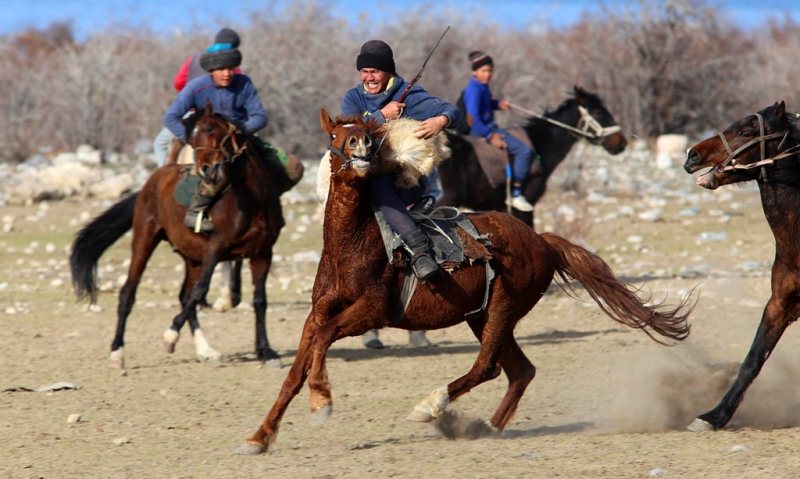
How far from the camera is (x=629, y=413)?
774 cm

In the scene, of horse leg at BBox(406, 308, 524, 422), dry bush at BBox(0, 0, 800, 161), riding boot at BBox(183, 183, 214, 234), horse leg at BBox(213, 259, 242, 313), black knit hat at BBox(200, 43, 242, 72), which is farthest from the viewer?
dry bush at BBox(0, 0, 800, 161)

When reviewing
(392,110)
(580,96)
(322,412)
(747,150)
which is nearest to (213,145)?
(392,110)

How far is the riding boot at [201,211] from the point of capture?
1021 centimetres

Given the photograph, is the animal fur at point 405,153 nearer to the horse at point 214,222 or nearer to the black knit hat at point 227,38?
the horse at point 214,222

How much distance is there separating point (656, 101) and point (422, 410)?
2408cm

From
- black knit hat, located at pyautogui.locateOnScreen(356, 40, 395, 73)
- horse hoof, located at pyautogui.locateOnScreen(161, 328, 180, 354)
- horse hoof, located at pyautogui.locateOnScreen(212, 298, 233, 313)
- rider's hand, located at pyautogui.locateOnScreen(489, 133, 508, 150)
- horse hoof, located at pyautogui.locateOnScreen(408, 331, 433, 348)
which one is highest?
black knit hat, located at pyautogui.locateOnScreen(356, 40, 395, 73)

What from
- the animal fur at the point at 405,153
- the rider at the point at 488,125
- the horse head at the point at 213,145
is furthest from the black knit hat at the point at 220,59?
the animal fur at the point at 405,153

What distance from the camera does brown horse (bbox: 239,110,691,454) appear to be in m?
6.83

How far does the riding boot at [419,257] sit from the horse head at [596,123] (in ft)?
26.4

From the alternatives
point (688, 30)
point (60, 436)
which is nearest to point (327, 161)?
point (60, 436)

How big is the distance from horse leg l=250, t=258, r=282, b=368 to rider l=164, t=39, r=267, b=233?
1186 mm

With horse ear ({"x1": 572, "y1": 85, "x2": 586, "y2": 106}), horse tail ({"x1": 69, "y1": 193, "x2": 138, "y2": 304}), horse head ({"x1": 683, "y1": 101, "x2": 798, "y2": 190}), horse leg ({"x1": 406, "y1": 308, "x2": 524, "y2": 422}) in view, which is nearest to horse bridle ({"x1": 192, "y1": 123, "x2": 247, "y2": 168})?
horse tail ({"x1": 69, "y1": 193, "x2": 138, "y2": 304})

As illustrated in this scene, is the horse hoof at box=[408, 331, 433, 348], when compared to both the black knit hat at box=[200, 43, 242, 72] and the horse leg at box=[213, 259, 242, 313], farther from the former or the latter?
the black knit hat at box=[200, 43, 242, 72]

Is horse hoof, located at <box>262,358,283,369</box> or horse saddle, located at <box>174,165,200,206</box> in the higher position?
horse saddle, located at <box>174,165,200,206</box>
